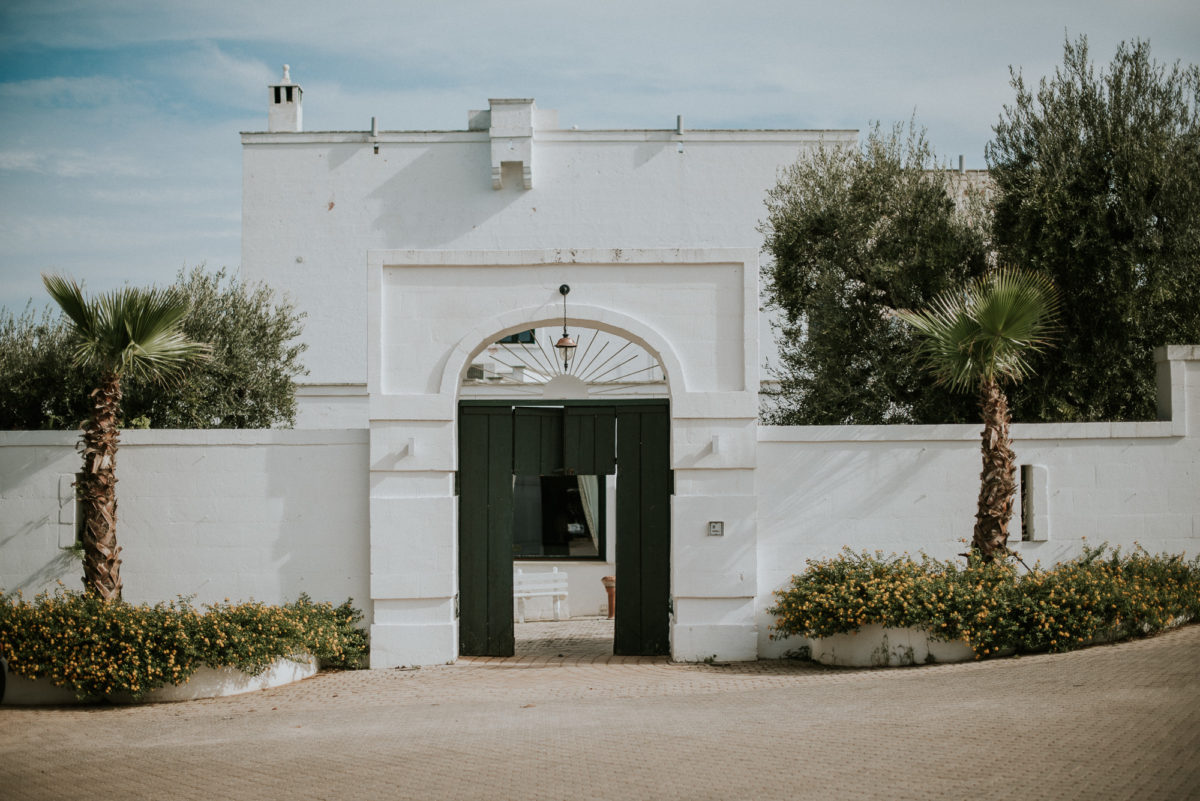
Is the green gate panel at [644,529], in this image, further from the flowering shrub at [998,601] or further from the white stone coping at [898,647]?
the white stone coping at [898,647]

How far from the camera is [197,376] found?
14938 mm

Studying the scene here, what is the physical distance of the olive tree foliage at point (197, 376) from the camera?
14.3 metres

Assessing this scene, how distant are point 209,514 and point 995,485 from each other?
8359mm

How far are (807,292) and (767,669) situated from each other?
6.65 meters

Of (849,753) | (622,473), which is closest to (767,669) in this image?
(622,473)

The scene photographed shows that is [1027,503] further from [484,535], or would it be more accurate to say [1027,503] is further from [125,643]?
[125,643]

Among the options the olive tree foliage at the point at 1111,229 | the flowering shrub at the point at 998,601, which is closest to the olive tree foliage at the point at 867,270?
the olive tree foliage at the point at 1111,229

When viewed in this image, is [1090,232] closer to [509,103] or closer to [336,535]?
[336,535]

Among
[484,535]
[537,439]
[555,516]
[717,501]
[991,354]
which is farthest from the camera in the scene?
[555,516]

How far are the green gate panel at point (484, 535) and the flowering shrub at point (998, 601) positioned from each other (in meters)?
3.19

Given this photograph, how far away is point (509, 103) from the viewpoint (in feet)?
74.6

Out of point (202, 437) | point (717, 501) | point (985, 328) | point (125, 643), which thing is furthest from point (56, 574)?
point (985, 328)

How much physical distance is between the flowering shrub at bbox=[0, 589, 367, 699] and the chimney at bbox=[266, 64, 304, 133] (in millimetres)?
15349

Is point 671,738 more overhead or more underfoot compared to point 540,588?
more overhead
